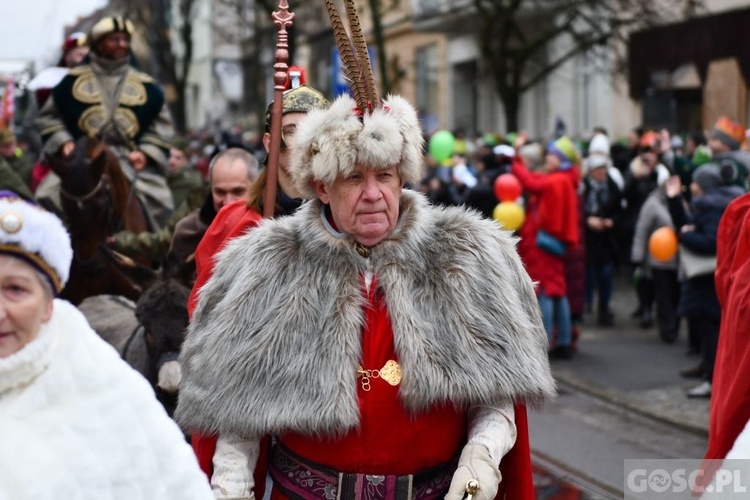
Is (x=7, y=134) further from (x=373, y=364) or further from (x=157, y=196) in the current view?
(x=373, y=364)

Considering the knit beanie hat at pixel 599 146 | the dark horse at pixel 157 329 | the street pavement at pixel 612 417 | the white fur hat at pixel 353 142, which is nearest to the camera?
the white fur hat at pixel 353 142

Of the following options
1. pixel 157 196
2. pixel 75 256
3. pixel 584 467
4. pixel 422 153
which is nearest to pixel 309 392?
pixel 422 153

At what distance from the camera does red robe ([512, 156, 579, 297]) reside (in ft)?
40.6

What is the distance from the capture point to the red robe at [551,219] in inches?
487

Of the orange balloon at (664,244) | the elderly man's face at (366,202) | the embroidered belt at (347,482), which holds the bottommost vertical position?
the orange balloon at (664,244)

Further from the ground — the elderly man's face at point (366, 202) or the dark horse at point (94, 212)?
the elderly man's face at point (366, 202)

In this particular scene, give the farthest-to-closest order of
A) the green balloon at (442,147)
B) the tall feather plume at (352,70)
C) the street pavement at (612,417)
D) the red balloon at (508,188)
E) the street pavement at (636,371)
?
the green balloon at (442,147) → the red balloon at (508,188) → the street pavement at (636,371) → the street pavement at (612,417) → the tall feather plume at (352,70)

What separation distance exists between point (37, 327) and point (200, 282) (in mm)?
1581

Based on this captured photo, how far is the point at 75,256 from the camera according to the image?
24.9 feet

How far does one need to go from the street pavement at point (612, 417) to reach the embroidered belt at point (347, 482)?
3102mm

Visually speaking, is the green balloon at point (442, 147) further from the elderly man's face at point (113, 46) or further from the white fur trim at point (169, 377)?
the white fur trim at point (169, 377)

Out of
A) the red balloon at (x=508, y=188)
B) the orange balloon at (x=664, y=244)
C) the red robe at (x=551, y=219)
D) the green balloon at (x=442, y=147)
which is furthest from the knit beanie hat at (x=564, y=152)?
the green balloon at (x=442, y=147)

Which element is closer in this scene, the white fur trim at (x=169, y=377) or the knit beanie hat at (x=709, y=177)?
the white fur trim at (x=169, y=377)

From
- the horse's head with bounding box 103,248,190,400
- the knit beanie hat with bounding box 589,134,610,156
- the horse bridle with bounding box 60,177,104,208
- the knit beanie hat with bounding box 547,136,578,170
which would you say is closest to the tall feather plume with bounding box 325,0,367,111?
the horse's head with bounding box 103,248,190,400
